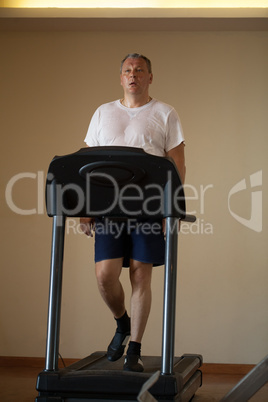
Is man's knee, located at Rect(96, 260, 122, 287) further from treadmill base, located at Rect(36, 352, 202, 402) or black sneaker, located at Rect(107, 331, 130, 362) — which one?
treadmill base, located at Rect(36, 352, 202, 402)

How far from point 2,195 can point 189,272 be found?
5.27 feet

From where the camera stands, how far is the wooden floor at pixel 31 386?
120 inches

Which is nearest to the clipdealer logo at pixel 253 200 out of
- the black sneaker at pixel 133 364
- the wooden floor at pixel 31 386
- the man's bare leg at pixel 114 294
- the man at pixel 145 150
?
the wooden floor at pixel 31 386

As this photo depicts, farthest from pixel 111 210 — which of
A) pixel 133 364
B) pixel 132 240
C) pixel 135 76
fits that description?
pixel 135 76

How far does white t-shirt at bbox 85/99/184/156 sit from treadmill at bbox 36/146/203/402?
1.21 feet

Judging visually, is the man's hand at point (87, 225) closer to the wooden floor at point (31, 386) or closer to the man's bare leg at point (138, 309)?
the man's bare leg at point (138, 309)

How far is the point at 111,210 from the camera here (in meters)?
2.27

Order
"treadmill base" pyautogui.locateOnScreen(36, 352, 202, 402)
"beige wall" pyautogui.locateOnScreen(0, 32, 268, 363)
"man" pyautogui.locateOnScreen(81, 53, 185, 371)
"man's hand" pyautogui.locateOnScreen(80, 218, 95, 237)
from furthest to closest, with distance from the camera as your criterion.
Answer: "beige wall" pyautogui.locateOnScreen(0, 32, 268, 363) < "man's hand" pyautogui.locateOnScreen(80, 218, 95, 237) < "man" pyautogui.locateOnScreen(81, 53, 185, 371) < "treadmill base" pyautogui.locateOnScreen(36, 352, 202, 402)

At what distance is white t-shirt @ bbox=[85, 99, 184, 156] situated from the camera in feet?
8.45

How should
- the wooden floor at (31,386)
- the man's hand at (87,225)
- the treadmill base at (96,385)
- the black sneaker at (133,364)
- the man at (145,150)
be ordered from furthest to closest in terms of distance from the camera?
1. the wooden floor at (31,386)
2. the man's hand at (87,225)
3. the man at (145,150)
4. the black sneaker at (133,364)
5. the treadmill base at (96,385)

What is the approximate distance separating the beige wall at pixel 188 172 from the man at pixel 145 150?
1676mm

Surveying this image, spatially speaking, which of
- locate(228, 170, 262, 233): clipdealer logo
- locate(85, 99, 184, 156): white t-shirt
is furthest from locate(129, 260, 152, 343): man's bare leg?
locate(228, 170, 262, 233): clipdealer logo
